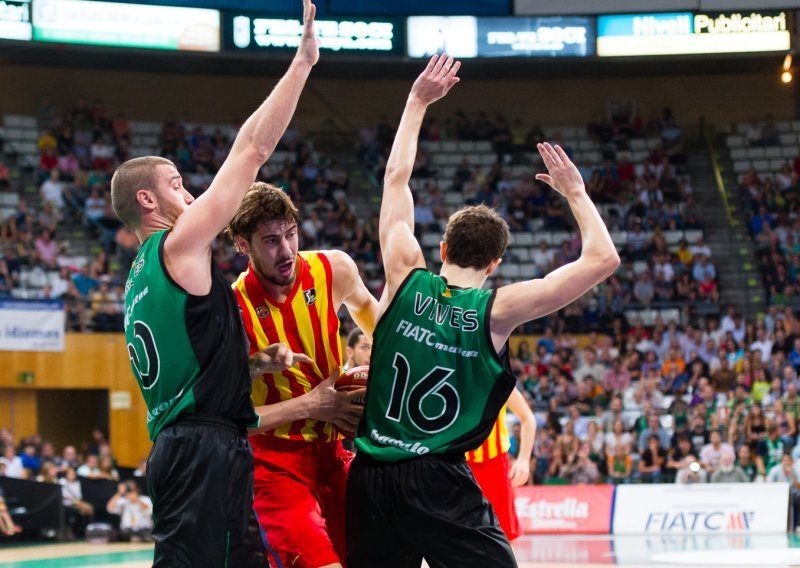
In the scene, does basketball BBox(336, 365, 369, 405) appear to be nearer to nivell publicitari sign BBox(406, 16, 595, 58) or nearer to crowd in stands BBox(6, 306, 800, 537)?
crowd in stands BBox(6, 306, 800, 537)

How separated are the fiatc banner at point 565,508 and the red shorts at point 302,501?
35.9 ft

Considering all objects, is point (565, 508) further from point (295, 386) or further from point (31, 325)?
point (295, 386)

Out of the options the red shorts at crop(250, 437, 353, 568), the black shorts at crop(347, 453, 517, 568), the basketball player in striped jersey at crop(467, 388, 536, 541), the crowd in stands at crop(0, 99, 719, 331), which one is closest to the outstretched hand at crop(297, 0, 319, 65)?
the black shorts at crop(347, 453, 517, 568)

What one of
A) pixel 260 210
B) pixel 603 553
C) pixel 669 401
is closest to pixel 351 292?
pixel 260 210

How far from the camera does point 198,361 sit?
13.8ft

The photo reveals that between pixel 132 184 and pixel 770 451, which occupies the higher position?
pixel 132 184

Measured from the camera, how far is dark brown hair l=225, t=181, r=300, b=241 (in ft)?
16.0

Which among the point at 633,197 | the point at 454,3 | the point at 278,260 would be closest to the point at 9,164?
the point at 454,3

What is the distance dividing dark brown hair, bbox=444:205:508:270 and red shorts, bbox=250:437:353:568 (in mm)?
1195

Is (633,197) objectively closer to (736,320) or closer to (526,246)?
(526,246)

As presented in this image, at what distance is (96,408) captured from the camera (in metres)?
20.2

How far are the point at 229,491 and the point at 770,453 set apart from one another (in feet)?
42.1

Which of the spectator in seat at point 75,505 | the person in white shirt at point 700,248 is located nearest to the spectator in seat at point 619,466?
the person in white shirt at point 700,248

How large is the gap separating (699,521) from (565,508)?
1826 mm
